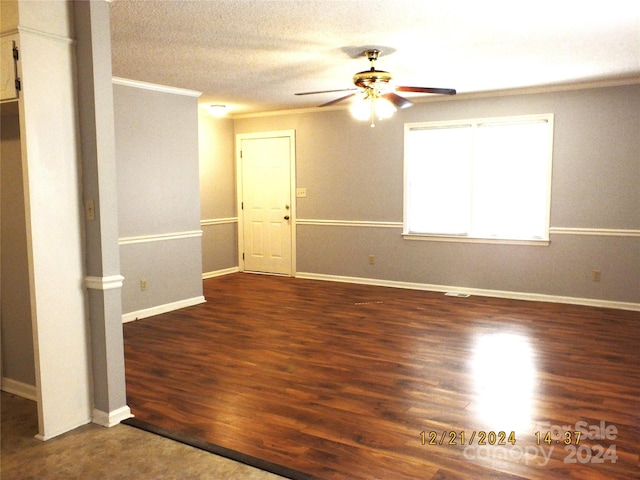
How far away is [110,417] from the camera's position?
2.95m

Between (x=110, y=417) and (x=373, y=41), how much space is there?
312cm

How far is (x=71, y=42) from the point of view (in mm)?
2844

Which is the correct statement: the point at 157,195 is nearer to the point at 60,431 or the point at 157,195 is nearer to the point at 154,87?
the point at 154,87

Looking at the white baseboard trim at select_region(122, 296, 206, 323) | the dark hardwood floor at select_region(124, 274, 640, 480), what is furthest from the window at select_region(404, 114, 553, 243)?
the white baseboard trim at select_region(122, 296, 206, 323)

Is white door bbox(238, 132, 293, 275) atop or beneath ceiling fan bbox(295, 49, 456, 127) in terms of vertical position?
beneath

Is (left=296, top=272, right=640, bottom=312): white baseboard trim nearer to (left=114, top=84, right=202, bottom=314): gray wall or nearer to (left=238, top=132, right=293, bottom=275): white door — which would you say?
(left=238, top=132, right=293, bottom=275): white door

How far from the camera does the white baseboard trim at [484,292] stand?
558 cm

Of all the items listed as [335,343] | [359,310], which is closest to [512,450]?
[335,343]

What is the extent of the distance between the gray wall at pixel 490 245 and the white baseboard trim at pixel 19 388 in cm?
454

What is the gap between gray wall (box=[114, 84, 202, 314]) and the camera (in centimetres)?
522

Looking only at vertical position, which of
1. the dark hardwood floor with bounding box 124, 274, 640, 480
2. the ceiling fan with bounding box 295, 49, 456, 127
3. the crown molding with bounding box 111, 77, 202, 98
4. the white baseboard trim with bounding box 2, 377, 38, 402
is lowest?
the dark hardwood floor with bounding box 124, 274, 640, 480

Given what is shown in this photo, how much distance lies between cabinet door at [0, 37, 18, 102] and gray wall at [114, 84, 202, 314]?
2405mm

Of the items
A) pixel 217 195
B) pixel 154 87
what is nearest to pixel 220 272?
pixel 217 195

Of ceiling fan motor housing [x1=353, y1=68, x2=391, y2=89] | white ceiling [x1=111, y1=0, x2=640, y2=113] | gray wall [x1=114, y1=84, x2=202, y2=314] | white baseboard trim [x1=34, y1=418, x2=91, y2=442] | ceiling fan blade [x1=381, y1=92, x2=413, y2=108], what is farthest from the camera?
gray wall [x1=114, y1=84, x2=202, y2=314]
